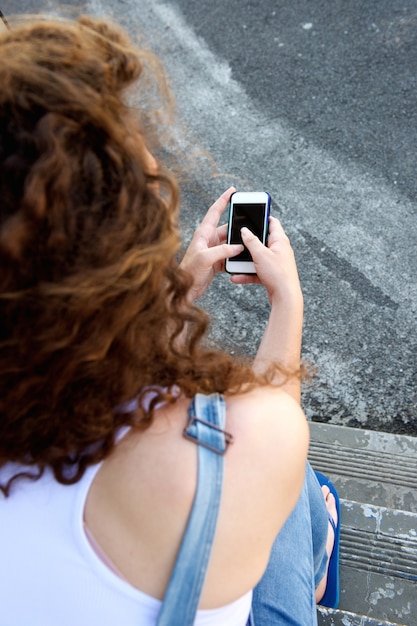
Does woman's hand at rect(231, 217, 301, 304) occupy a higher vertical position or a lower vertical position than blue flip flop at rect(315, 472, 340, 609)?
higher

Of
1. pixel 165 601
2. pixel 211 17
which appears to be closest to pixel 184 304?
pixel 165 601

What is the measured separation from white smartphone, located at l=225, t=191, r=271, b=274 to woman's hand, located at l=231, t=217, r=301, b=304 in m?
0.07

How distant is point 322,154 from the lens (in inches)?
125

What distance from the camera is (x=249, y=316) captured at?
8.96 feet

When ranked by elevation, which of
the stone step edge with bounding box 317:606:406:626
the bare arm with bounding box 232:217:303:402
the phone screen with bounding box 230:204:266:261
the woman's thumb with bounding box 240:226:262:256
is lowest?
the stone step edge with bounding box 317:606:406:626

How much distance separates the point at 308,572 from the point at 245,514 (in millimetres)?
693

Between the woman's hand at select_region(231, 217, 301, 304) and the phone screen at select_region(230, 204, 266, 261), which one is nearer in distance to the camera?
Result: the woman's hand at select_region(231, 217, 301, 304)

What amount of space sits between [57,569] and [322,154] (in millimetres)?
2799

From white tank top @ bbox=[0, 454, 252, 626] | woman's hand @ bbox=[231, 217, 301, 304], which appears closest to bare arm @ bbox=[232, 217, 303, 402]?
woman's hand @ bbox=[231, 217, 301, 304]

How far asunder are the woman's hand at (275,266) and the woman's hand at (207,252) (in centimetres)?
7

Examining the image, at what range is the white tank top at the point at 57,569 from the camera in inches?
33.0

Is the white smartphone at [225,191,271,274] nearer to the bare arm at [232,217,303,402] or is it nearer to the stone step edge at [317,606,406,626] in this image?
the bare arm at [232,217,303,402]

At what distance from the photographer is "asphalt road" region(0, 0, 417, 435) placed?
2.51 m

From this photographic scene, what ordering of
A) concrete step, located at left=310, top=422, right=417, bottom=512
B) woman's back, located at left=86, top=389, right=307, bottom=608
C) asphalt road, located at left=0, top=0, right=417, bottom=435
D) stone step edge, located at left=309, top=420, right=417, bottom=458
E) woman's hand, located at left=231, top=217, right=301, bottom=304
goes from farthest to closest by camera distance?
asphalt road, located at left=0, top=0, right=417, bottom=435 → stone step edge, located at left=309, top=420, right=417, bottom=458 → concrete step, located at left=310, top=422, right=417, bottom=512 → woman's hand, located at left=231, top=217, right=301, bottom=304 → woman's back, located at left=86, top=389, right=307, bottom=608
